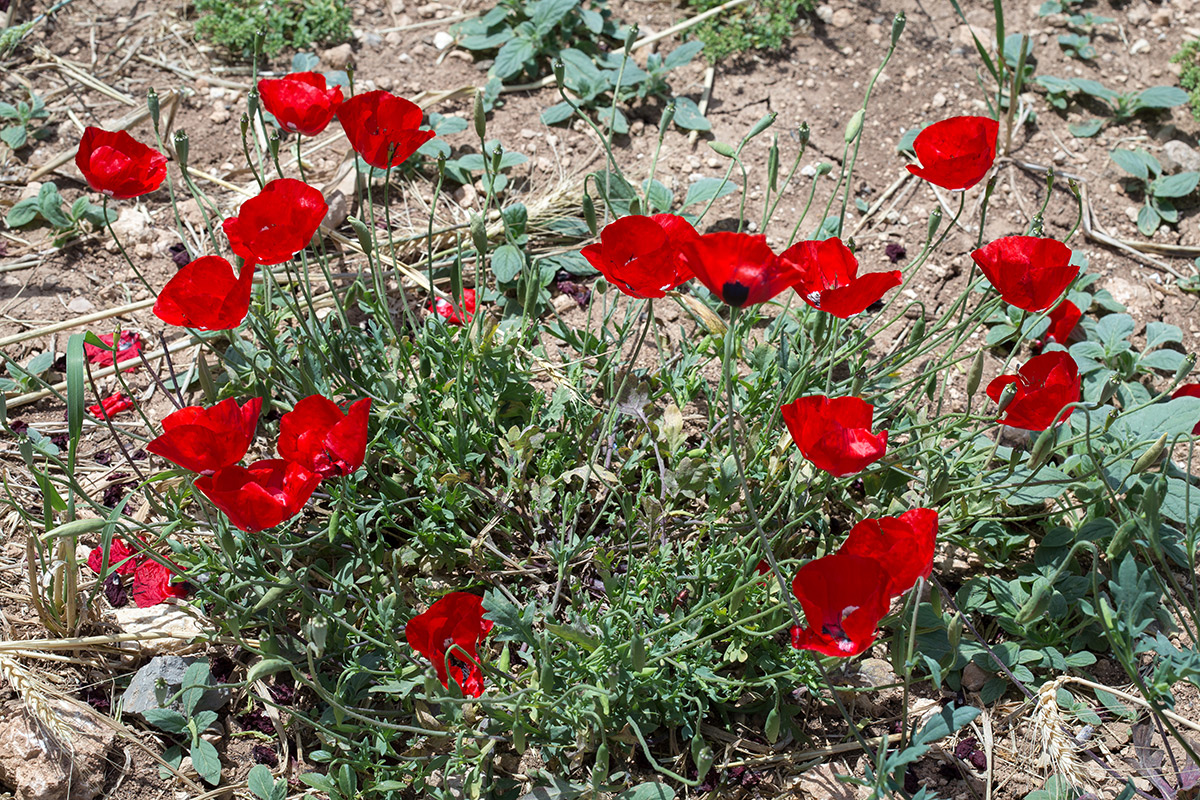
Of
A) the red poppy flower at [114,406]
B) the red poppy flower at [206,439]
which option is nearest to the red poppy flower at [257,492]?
the red poppy flower at [206,439]

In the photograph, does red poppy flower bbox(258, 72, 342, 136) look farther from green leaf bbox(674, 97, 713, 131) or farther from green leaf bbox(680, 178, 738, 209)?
green leaf bbox(674, 97, 713, 131)

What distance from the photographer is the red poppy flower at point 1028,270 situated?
6.19 feet

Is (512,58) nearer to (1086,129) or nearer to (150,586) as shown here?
(1086,129)

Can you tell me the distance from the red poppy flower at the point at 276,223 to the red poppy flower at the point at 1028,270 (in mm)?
1369

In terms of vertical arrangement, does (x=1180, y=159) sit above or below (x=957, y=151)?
below

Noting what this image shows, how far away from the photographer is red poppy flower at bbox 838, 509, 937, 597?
1625 mm

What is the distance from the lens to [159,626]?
2.22 m

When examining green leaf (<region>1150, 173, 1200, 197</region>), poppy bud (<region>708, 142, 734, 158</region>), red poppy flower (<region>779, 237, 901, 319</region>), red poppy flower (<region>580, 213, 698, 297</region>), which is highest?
red poppy flower (<region>580, 213, 698, 297</region>)

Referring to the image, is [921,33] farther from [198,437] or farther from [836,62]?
[198,437]

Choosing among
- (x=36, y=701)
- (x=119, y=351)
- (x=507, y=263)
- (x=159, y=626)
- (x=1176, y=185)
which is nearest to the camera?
(x=36, y=701)

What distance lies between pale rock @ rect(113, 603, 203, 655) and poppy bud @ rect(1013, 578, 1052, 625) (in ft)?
5.91

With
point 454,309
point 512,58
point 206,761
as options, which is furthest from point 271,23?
point 206,761

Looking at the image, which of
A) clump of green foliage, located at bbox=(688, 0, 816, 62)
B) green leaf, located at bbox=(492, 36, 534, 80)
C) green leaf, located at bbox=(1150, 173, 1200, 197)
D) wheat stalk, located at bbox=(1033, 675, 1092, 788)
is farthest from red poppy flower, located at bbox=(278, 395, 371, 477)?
green leaf, located at bbox=(1150, 173, 1200, 197)

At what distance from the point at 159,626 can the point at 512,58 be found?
2.39 m
